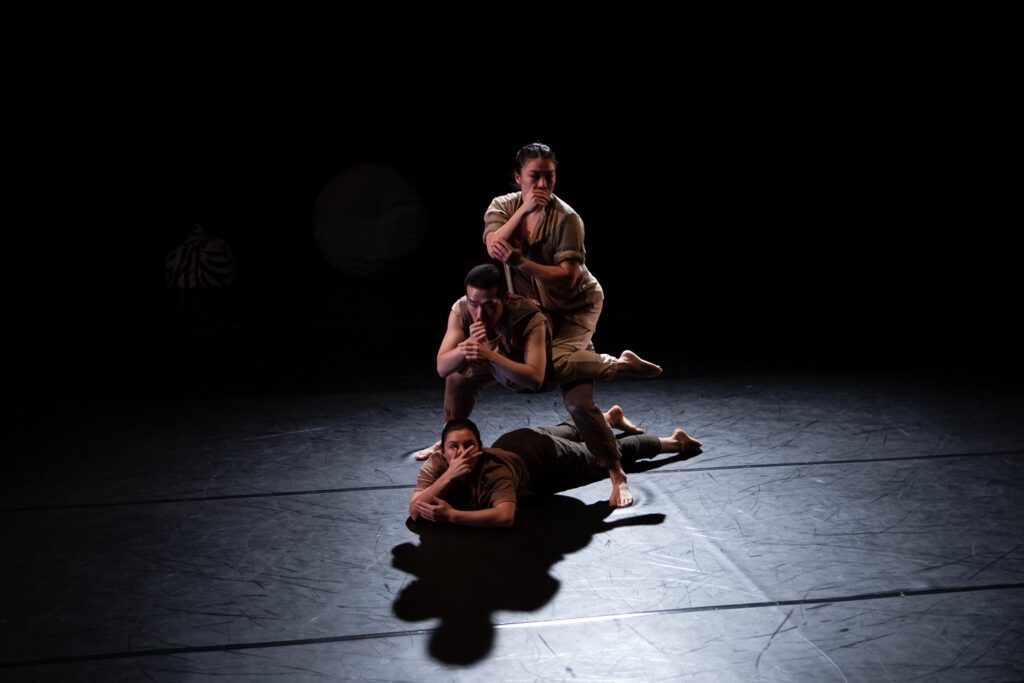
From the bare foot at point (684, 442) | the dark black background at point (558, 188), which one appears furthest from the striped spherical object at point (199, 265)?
the bare foot at point (684, 442)

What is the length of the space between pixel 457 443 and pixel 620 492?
54cm

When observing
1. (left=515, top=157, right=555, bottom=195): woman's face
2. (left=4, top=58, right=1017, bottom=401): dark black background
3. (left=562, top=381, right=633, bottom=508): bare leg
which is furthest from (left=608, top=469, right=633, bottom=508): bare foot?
(left=4, top=58, right=1017, bottom=401): dark black background

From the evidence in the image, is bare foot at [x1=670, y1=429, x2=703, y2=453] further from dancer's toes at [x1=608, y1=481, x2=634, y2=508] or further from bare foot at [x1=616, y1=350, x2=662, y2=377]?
dancer's toes at [x1=608, y1=481, x2=634, y2=508]

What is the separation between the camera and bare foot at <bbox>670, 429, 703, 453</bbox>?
11.9ft

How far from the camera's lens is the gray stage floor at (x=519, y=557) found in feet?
7.50

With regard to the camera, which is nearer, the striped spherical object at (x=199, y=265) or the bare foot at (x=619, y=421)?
the bare foot at (x=619, y=421)

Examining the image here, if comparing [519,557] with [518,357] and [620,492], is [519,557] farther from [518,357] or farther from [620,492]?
[518,357]

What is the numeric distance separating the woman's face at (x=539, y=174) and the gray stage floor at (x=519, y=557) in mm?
935

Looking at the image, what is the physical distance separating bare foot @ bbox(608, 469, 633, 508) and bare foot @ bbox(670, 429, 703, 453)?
40 centimetres

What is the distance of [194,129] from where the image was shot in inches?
322

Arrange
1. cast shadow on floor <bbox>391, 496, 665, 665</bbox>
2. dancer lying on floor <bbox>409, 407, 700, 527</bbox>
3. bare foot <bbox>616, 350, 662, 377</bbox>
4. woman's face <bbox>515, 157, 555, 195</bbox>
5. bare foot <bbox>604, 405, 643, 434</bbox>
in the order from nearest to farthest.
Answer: cast shadow on floor <bbox>391, 496, 665, 665</bbox>, dancer lying on floor <bbox>409, 407, 700, 527</bbox>, woman's face <bbox>515, 157, 555, 195</bbox>, bare foot <bbox>616, 350, 662, 377</bbox>, bare foot <bbox>604, 405, 643, 434</bbox>

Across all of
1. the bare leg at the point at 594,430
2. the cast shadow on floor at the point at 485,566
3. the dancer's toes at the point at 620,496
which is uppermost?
the bare leg at the point at 594,430

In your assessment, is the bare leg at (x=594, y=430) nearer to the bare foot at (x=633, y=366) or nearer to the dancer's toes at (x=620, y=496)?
the dancer's toes at (x=620, y=496)

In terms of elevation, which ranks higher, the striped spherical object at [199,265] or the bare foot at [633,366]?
the bare foot at [633,366]
